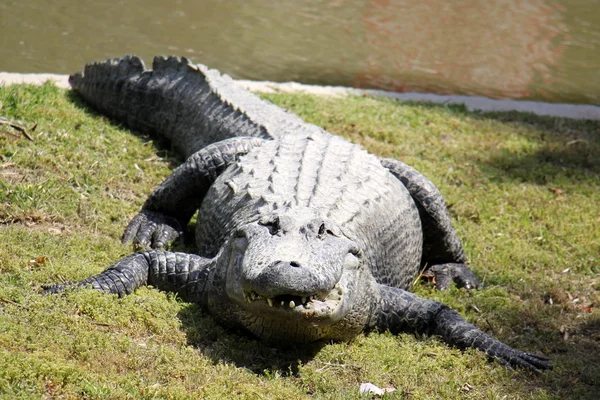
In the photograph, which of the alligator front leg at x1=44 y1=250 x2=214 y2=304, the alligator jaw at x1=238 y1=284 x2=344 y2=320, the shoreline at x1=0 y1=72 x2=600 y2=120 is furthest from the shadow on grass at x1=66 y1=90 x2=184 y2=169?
the alligator jaw at x1=238 y1=284 x2=344 y2=320

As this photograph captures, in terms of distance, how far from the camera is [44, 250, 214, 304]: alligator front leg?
14.0 feet

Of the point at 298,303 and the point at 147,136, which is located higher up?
the point at 298,303

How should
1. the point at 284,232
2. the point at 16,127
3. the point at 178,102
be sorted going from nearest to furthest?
the point at 284,232 → the point at 16,127 → the point at 178,102

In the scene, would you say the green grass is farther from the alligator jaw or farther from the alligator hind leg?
the alligator jaw

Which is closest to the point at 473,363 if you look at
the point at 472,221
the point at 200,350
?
the point at 200,350

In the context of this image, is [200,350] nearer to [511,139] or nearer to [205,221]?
[205,221]

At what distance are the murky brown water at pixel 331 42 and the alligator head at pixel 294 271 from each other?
610cm

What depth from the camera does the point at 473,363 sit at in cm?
421

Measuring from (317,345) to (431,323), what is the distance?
78cm

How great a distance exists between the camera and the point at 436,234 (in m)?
5.70

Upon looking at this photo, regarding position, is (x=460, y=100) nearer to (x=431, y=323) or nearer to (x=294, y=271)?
(x=431, y=323)

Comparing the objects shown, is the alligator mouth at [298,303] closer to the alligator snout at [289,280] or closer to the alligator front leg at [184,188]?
the alligator snout at [289,280]

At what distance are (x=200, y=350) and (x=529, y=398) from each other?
1659 mm

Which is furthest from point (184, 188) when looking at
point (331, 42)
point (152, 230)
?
point (331, 42)
